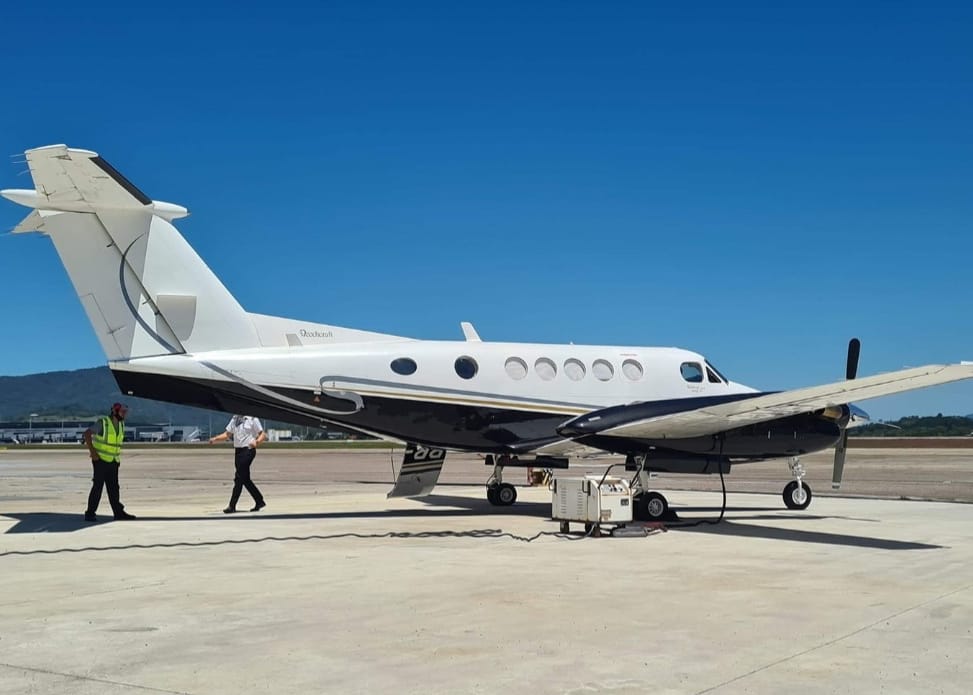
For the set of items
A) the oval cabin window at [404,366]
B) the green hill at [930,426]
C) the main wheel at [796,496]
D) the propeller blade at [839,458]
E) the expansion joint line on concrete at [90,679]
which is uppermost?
the green hill at [930,426]

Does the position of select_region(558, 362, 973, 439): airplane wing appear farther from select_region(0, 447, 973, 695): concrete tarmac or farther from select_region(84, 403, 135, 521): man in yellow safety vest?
select_region(84, 403, 135, 521): man in yellow safety vest

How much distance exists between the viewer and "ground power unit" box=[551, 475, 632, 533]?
47.7ft

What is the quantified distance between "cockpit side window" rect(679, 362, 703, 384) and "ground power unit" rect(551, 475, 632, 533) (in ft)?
18.5

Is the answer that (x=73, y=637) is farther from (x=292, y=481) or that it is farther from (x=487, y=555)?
(x=292, y=481)

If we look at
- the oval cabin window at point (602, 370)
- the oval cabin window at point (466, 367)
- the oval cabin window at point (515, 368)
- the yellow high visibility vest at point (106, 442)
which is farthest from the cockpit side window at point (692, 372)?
the yellow high visibility vest at point (106, 442)

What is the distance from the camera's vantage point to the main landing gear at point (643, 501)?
16922mm

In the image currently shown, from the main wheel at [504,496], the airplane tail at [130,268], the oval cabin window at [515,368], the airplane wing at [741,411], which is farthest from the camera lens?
the main wheel at [504,496]

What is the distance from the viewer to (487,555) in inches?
486

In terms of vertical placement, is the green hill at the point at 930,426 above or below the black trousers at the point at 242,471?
above

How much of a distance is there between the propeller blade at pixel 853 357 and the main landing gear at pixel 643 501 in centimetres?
553

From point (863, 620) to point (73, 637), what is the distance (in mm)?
6467

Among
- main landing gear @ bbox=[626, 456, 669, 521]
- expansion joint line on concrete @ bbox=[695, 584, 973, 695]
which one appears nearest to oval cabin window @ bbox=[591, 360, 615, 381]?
main landing gear @ bbox=[626, 456, 669, 521]

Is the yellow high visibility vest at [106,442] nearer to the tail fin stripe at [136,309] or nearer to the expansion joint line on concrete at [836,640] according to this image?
the tail fin stripe at [136,309]

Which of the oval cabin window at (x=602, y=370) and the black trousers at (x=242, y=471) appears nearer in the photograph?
the black trousers at (x=242, y=471)
